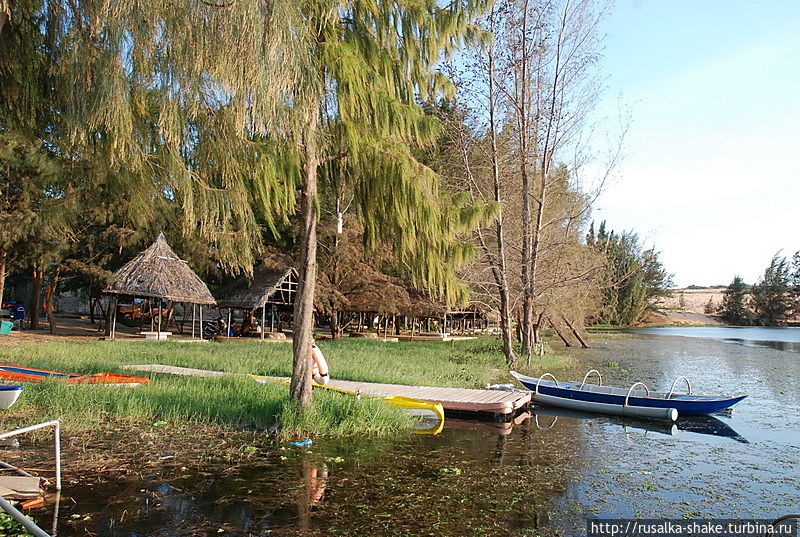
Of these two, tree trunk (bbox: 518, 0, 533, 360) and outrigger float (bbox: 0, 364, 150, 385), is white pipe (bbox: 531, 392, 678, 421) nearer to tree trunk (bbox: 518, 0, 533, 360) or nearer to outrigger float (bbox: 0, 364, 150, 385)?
tree trunk (bbox: 518, 0, 533, 360)

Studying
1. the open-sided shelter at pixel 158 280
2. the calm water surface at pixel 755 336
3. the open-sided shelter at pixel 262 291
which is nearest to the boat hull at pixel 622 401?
the open-sided shelter at pixel 262 291

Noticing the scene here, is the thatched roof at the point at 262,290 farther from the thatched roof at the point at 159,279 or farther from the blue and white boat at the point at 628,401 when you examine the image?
the blue and white boat at the point at 628,401

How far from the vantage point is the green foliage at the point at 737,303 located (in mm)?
78250

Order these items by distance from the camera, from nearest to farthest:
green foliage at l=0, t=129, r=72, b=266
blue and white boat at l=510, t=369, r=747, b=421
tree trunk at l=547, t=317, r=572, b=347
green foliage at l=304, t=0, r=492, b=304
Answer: green foliage at l=304, t=0, r=492, b=304, blue and white boat at l=510, t=369, r=747, b=421, green foliage at l=0, t=129, r=72, b=266, tree trunk at l=547, t=317, r=572, b=347

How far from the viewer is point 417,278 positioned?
8172 mm

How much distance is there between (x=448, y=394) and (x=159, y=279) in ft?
56.3

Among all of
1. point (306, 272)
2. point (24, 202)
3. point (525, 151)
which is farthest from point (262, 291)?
point (306, 272)

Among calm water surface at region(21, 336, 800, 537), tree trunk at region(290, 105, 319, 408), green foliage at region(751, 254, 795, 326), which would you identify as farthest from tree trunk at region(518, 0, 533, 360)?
green foliage at region(751, 254, 795, 326)

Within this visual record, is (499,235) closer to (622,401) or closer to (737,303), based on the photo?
(622,401)

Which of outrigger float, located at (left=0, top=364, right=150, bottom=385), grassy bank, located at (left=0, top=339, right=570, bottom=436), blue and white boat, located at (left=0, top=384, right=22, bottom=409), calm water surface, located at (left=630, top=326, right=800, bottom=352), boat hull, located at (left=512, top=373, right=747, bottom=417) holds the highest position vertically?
blue and white boat, located at (left=0, top=384, right=22, bottom=409)

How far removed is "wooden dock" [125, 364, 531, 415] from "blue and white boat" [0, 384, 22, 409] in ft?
15.2

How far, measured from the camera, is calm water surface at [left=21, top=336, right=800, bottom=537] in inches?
206

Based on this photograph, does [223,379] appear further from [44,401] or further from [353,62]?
[353,62]

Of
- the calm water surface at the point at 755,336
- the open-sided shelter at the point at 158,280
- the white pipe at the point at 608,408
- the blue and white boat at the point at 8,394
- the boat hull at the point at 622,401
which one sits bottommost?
the calm water surface at the point at 755,336
